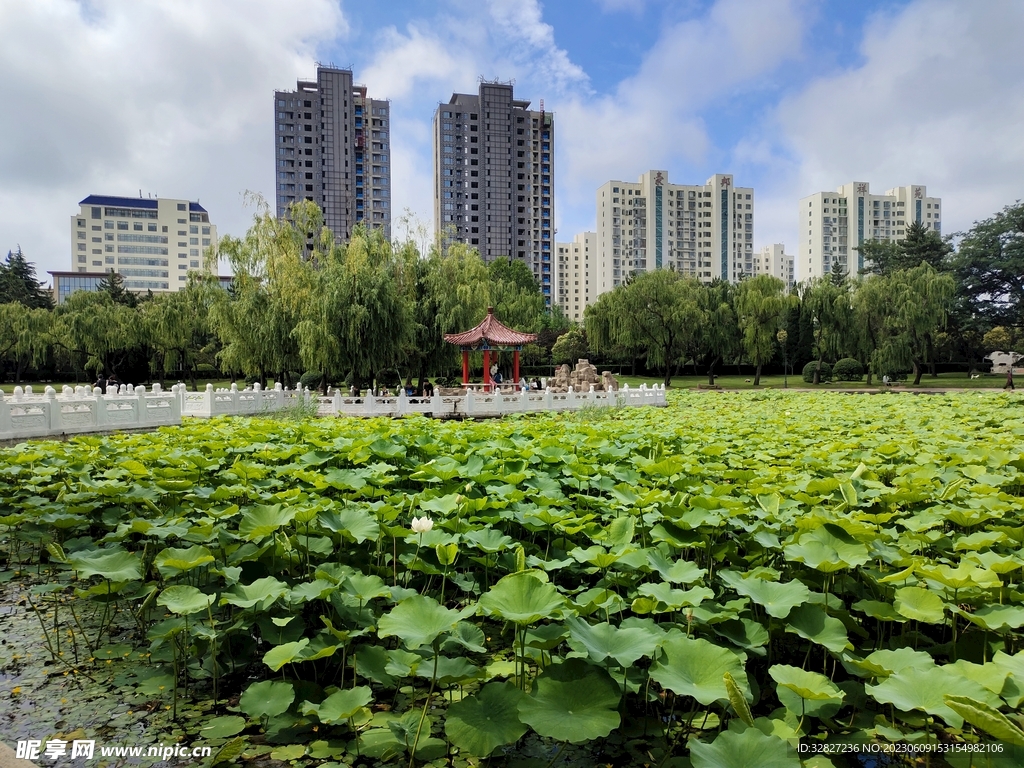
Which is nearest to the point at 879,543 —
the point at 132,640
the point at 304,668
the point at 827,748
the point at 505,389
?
the point at 827,748

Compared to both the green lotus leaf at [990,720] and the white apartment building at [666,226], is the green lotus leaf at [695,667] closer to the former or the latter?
the green lotus leaf at [990,720]

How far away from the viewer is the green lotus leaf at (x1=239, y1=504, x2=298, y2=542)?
2256 mm

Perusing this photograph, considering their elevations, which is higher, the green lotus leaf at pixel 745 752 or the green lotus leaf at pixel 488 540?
the green lotus leaf at pixel 488 540

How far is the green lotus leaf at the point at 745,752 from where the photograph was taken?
122cm

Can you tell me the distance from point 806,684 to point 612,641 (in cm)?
46

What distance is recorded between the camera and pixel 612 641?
160 centimetres

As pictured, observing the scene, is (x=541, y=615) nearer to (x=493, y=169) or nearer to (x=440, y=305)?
(x=440, y=305)

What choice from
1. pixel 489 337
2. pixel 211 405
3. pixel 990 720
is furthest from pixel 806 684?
pixel 489 337

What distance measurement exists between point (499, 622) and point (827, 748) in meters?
1.31

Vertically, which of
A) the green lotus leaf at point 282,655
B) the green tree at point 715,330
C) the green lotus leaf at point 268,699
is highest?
the green tree at point 715,330

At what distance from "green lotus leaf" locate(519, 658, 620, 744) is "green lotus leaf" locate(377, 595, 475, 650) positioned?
0.27 meters

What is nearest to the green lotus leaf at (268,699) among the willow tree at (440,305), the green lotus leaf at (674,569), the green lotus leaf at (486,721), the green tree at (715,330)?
the green lotus leaf at (486,721)

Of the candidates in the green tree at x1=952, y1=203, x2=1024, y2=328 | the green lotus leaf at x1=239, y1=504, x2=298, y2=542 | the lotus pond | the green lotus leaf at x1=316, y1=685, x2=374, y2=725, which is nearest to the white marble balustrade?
the lotus pond

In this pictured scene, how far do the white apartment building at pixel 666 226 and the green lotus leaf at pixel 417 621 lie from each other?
73.5 metres
